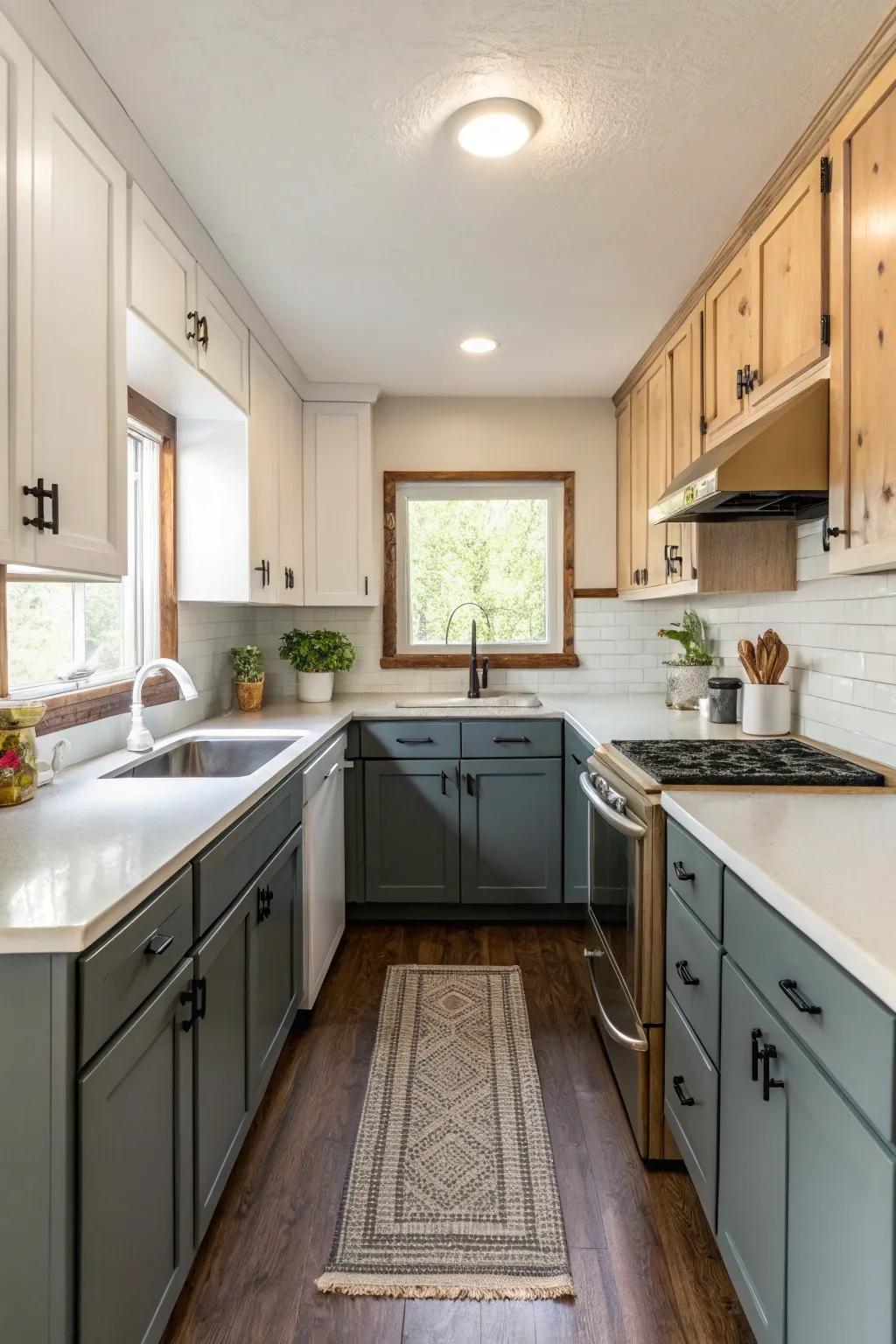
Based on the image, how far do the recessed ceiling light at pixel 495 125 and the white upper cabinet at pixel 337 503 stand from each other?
6.50ft

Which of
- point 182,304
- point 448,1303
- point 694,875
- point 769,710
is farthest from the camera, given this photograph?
point 769,710

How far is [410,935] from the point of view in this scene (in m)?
3.48

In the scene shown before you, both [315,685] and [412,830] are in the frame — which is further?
[315,685]

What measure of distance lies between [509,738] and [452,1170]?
5.85ft

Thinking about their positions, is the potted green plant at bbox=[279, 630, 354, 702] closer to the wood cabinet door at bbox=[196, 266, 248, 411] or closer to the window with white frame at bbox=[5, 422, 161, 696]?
the window with white frame at bbox=[5, 422, 161, 696]

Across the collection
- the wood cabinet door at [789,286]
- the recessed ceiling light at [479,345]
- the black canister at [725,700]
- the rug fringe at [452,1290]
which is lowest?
the rug fringe at [452,1290]

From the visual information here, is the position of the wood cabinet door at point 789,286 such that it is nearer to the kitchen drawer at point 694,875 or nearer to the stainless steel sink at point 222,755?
the kitchen drawer at point 694,875

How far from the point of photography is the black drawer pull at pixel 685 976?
1.69 meters

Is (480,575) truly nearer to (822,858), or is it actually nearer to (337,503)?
(337,503)

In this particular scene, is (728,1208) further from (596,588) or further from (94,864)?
(596,588)

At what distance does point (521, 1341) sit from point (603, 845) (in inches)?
47.8

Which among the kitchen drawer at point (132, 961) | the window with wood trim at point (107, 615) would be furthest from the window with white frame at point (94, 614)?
the kitchen drawer at point (132, 961)

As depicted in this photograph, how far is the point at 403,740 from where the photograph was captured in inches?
136

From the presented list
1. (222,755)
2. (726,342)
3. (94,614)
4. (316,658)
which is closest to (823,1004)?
(726,342)
